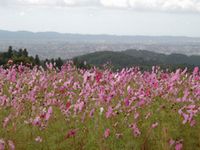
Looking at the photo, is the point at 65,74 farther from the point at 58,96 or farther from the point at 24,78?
the point at 58,96

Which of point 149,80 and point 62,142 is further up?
point 149,80

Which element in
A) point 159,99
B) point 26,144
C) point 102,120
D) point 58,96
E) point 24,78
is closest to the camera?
point 26,144

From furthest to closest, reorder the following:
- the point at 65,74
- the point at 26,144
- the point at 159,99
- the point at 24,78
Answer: the point at 65,74 → the point at 24,78 → the point at 159,99 → the point at 26,144

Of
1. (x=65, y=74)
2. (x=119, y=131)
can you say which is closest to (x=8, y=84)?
(x=65, y=74)

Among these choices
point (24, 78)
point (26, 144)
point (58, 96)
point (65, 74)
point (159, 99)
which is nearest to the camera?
point (26, 144)

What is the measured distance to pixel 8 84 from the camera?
11.6 m

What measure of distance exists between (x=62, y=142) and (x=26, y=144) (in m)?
0.60

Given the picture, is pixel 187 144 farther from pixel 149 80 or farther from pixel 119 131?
pixel 149 80

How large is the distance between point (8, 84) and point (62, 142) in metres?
4.85

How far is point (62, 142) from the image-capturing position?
283 inches

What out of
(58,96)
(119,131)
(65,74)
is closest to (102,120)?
(119,131)

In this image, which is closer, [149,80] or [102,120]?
[102,120]

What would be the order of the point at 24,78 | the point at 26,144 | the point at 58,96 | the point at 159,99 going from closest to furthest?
the point at 26,144 → the point at 159,99 → the point at 58,96 → the point at 24,78

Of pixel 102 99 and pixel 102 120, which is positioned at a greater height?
pixel 102 99
